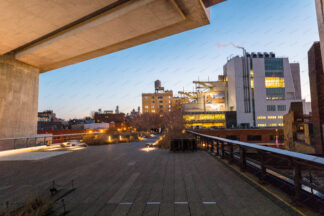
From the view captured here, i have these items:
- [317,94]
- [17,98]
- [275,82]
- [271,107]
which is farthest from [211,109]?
[17,98]

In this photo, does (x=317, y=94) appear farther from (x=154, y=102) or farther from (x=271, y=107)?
(x=154, y=102)

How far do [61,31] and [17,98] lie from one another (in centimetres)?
763

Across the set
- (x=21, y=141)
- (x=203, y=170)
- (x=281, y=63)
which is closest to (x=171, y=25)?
(x=203, y=170)

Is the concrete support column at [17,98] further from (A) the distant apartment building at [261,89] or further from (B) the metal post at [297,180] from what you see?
(A) the distant apartment building at [261,89]

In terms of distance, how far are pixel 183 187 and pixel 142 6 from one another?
10.1 m

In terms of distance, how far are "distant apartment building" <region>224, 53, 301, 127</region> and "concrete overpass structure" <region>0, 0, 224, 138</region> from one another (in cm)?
5218

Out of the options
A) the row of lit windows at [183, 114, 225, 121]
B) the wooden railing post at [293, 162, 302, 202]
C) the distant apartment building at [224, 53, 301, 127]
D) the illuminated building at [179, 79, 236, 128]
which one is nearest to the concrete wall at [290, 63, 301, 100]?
the distant apartment building at [224, 53, 301, 127]

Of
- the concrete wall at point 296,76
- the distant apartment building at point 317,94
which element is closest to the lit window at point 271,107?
the concrete wall at point 296,76

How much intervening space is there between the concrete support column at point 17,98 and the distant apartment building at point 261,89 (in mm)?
57250

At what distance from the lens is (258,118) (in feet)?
182

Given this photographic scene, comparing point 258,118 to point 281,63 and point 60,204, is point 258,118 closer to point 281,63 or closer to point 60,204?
point 281,63

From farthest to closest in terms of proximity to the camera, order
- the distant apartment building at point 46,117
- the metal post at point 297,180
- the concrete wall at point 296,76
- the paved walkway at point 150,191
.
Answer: the distant apartment building at point 46,117, the concrete wall at point 296,76, the paved walkway at point 150,191, the metal post at point 297,180

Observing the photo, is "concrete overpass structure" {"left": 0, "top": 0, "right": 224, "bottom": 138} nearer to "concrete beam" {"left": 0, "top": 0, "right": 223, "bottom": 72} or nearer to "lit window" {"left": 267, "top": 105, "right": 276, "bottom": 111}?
"concrete beam" {"left": 0, "top": 0, "right": 223, "bottom": 72}

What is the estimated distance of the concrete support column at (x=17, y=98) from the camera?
13.7 m
